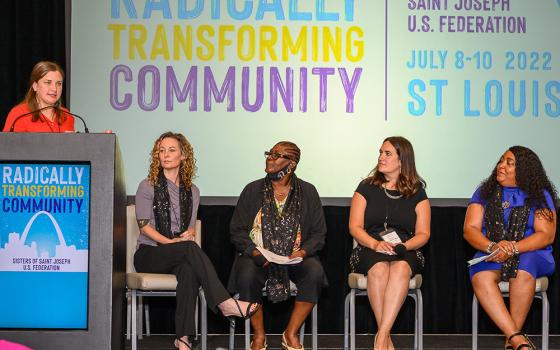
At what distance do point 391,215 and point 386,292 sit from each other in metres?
0.49

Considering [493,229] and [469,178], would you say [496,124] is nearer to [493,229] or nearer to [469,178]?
[469,178]

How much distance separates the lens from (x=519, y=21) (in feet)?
17.6

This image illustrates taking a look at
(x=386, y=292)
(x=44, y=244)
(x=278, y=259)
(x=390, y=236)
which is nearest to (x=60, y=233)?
(x=44, y=244)

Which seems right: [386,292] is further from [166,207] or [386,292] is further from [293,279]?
[166,207]

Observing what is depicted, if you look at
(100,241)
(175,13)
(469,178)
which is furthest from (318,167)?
(100,241)

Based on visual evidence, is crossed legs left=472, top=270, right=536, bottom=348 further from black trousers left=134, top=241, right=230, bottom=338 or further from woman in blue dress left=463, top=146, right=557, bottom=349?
black trousers left=134, top=241, right=230, bottom=338

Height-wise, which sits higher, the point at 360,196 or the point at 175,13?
the point at 175,13

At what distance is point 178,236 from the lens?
183 inches

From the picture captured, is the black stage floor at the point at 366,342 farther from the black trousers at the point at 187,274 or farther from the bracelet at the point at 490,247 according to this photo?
the bracelet at the point at 490,247

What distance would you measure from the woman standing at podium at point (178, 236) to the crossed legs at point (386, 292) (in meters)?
0.64

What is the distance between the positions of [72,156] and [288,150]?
2188 mm

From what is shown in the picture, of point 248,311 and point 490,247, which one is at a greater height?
point 490,247

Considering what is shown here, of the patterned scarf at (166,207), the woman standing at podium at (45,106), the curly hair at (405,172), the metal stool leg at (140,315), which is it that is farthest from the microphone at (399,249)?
the woman standing at podium at (45,106)

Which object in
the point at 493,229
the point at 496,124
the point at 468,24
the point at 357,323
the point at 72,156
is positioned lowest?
the point at 357,323
